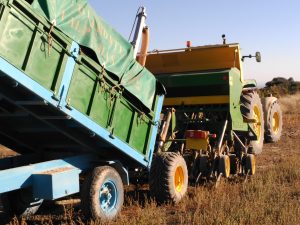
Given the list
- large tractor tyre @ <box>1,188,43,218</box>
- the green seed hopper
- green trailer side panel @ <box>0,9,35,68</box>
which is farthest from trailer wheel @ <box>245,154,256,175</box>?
green trailer side panel @ <box>0,9,35,68</box>

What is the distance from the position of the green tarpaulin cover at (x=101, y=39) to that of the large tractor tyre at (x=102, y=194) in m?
1.29

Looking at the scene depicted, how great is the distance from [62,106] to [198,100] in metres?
4.94

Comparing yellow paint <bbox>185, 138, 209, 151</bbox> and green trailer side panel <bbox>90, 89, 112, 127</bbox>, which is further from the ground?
yellow paint <bbox>185, 138, 209, 151</bbox>

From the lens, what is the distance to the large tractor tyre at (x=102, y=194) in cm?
620

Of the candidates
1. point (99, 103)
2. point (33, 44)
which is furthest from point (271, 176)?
point (33, 44)

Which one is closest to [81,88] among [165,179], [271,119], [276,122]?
[165,179]

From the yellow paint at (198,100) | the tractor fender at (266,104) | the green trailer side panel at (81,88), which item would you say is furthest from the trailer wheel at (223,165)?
the tractor fender at (266,104)

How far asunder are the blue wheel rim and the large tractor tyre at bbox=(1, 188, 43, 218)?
1075 millimetres

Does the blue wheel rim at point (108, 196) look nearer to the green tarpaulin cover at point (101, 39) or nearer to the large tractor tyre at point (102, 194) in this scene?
the large tractor tyre at point (102, 194)

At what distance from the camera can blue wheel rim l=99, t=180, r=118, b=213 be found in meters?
6.55

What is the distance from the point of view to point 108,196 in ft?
21.9

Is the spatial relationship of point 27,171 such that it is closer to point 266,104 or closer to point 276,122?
point 266,104

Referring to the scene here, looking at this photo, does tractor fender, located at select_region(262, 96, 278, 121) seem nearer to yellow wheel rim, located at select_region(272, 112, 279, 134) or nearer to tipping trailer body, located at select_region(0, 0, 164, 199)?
yellow wheel rim, located at select_region(272, 112, 279, 134)

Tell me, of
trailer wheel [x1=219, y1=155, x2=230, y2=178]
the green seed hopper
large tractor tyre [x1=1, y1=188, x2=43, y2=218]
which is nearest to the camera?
large tractor tyre [x1=1, y1=188, x2=43, y2=218]
